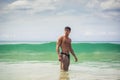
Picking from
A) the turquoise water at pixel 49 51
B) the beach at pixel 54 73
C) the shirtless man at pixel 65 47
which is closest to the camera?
the beach at pixel 54 73

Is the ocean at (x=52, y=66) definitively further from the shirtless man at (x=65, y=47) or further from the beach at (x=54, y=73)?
the shirtless man at (x=65, y=47)

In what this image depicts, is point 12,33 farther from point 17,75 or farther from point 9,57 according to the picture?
point 17,75

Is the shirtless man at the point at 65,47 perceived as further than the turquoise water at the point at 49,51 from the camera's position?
No

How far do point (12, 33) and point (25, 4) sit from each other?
0.63m

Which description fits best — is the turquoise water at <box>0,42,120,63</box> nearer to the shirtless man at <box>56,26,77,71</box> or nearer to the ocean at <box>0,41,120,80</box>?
the ocean at <box>0,41,120,80</box>

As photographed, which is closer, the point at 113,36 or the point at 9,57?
the point at 113,36

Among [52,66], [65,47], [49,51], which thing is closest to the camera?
[65,47]

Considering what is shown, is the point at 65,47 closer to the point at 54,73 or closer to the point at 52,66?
the point at 54,73

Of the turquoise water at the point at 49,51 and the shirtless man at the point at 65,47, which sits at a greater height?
the shirtless man at the point at 65,47

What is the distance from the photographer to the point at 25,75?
12.4ft

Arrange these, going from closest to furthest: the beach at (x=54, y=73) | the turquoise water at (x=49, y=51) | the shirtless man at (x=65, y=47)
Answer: the beach at (x=54, y=73), the shirtless man at (x=65, y=47), the turquoise water at (x=49, y=51)

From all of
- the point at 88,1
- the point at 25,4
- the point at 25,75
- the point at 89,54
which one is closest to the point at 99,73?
the point at 25,75

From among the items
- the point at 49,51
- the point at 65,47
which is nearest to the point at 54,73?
the point at 65,47

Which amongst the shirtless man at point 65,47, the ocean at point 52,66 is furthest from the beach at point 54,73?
the shirtless man at point 65,47
